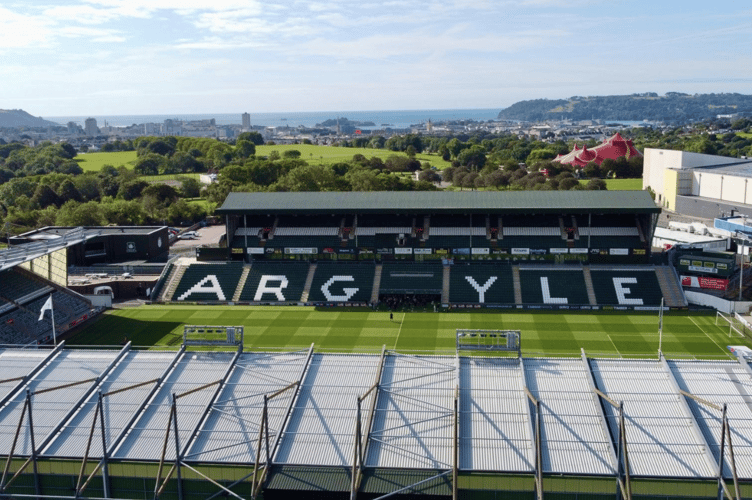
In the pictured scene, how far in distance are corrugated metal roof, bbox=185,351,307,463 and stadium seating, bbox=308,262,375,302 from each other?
30.1 meters

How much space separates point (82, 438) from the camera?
27.4 m

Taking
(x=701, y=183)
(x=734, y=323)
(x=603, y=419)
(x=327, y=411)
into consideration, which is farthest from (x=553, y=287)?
(x=701, y=183)

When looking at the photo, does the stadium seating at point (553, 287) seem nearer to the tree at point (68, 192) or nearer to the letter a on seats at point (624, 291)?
the letter a on seats at point (624, 291)

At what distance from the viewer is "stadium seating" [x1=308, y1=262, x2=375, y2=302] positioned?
2510 inches

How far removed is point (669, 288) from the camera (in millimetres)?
62250

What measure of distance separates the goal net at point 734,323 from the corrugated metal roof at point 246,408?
37.0m

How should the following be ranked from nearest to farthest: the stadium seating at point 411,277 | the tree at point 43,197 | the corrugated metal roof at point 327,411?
1. the corrugated metal roof at point 327,411
2. the stadium seating at point 411,277
3. the tree at point 43,197

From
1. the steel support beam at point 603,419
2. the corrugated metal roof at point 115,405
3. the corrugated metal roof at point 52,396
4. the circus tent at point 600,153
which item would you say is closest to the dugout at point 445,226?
the corrugated metal roof at point 52,396

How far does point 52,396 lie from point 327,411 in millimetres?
12195

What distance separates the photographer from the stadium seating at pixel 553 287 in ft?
202

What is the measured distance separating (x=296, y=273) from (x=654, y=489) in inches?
1862

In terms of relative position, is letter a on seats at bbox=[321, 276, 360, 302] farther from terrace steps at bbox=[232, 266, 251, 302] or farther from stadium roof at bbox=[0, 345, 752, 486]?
stadium roof at bbox=[0, 345, 752, 486]

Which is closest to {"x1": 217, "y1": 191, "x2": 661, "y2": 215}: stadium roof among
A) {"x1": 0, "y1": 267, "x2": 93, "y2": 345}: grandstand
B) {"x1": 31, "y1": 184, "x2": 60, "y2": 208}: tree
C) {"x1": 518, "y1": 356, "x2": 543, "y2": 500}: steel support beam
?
{"x1": 0, "y1": 267, "x2": 93, "y2": 345}: grandstand

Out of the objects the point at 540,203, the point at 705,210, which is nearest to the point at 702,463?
the point at 540,203
